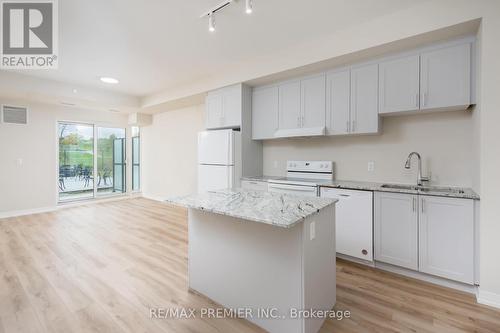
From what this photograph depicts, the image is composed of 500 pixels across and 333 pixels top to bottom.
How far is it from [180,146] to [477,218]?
548 cm

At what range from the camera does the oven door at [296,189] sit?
123 inches

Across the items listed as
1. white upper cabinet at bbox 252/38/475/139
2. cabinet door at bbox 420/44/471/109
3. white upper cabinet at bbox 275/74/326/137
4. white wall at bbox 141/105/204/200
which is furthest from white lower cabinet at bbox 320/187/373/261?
white wall at bbox 141/105/204/200

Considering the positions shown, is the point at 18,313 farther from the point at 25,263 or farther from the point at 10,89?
the point at 10,89

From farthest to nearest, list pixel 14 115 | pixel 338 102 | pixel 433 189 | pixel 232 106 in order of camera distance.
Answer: pixel 14 115 < pixel 232 106 < pixel 338 102 < pixel 433 189

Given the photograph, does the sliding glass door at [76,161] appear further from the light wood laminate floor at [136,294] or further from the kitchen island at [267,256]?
the kitchen island at [267,256]

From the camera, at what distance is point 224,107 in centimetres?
419

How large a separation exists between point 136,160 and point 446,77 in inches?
292

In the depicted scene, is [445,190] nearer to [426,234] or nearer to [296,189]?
[426,234]

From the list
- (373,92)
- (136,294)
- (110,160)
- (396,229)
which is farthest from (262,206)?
(110,160)

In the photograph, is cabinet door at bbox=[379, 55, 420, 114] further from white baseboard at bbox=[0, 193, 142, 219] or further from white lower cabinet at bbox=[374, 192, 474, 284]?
white baseboard at bbox=[0, 193, 142, 219]

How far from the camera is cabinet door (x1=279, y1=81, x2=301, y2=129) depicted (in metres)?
3.59

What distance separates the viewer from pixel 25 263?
9.28ft

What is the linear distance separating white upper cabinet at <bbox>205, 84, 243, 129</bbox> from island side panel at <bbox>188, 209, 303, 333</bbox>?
7.35 feet

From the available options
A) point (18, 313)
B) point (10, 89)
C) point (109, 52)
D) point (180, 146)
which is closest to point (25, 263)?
point (18, 313)
